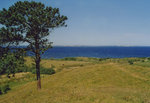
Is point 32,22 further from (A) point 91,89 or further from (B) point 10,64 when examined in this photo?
(A) point 91,89

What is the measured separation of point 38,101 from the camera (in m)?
17.0

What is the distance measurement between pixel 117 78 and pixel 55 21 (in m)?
21.9

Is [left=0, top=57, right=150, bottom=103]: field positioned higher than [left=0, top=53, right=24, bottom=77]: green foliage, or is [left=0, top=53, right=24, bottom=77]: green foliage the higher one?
[left=0, top=53, right=24, bottom=77]: green foliage

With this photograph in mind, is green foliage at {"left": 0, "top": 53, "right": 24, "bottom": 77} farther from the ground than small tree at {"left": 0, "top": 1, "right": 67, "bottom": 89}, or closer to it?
closer to it

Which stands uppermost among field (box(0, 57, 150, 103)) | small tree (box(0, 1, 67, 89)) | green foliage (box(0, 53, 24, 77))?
small tree (box(0, 1, 67, 89))

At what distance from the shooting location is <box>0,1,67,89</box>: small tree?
20.1 m

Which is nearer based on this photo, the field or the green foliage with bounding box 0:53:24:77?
the field

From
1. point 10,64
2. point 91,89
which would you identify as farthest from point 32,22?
point 91,89

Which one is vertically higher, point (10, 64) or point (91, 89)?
point (10, 64)

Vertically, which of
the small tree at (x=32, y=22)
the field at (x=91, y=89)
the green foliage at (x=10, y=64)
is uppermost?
the small tree at (x=32, y=22)

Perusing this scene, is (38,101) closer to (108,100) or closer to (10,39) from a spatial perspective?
(108,100)

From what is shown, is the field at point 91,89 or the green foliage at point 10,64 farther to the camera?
the green foliage at point 10,64

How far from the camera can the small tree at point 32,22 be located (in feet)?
65.8

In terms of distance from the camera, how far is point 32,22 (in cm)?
2075
